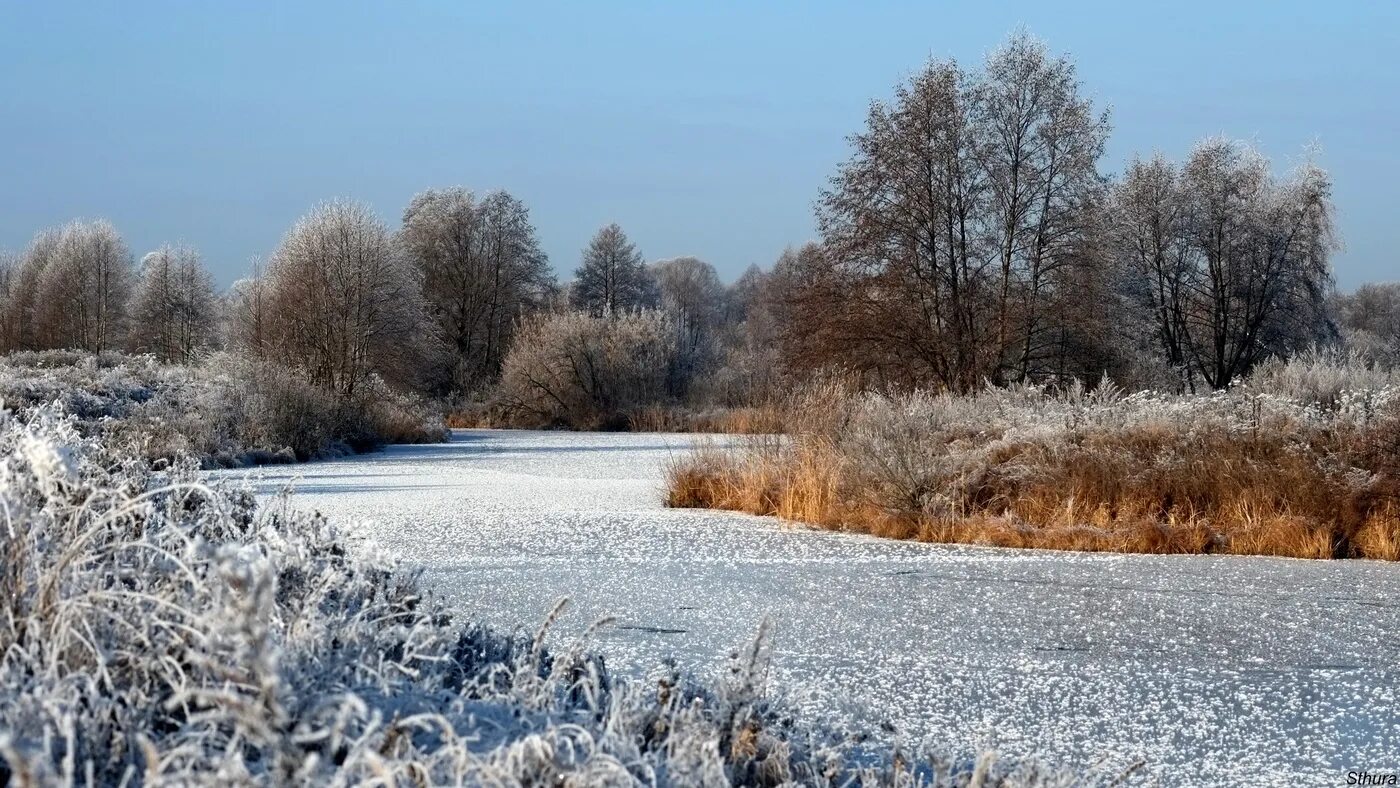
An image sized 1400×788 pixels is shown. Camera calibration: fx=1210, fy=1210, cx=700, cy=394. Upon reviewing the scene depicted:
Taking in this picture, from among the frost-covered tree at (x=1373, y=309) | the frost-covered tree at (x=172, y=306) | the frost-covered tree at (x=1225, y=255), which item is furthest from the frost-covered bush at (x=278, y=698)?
the frost-covered tree at (x=1373, y=309)

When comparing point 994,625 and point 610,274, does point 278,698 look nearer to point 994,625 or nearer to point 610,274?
point 994,625

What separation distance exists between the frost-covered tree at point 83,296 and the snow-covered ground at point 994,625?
43.5 meters

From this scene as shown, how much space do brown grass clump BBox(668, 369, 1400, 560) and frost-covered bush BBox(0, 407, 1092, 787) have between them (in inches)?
260

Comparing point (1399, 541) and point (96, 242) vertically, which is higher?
point (96, 242)

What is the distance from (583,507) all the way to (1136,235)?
26960 mm

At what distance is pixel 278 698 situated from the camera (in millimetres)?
1698

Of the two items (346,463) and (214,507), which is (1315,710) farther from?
(346,463)

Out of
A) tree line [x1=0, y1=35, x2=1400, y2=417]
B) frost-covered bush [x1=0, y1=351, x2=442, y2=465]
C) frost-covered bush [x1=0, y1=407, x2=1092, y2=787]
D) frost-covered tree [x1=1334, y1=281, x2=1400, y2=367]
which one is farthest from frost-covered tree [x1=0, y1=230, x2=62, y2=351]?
frost-covered tree [x1=1334, y1=281, x2=1400, y2=367]

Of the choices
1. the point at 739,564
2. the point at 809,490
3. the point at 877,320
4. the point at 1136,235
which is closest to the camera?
the point at 739,564

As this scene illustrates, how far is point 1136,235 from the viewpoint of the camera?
111ft

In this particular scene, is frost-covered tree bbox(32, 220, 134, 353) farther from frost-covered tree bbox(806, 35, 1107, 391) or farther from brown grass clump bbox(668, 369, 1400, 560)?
brown grass clump bbox(668, 369, 1400, 560)

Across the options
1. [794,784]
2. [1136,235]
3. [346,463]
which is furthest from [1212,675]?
[1136,235]

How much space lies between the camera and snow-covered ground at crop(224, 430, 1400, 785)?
3.93 meters

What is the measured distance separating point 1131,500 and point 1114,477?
29 cm
